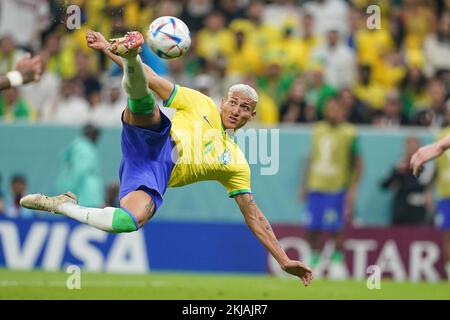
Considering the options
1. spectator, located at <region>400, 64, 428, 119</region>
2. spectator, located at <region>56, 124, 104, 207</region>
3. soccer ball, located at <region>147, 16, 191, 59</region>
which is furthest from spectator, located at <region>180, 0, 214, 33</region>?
soccer ball, located at <region>147, 16, 191, 59</region>

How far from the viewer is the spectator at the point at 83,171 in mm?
18766

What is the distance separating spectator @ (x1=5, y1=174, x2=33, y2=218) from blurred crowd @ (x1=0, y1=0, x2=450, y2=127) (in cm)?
117

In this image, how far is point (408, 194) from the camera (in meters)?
19.2

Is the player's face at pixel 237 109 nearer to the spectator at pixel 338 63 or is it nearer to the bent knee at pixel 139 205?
the bent knee at pixel 139 205

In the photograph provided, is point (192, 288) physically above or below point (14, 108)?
below

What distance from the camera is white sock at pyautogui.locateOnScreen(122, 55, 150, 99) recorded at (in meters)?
10.5

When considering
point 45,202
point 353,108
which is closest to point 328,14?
point 353,108

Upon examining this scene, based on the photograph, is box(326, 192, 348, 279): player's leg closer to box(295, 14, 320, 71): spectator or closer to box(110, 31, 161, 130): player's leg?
box(295, 14, 320, 71): spectator

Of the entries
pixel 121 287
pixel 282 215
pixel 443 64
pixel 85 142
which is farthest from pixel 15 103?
pixel 443 64

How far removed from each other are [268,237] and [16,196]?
8.20 m

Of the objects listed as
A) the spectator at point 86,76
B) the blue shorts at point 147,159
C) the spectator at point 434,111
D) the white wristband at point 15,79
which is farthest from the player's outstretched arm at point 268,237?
the spectator at point 86,76

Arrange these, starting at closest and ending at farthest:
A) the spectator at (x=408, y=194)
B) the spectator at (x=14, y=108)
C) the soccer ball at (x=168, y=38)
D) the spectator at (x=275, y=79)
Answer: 1. the soccer ball at (x=168, y=38)
2. the spectator at (x=408, y=194)
3. the spectator at (x=14, y=108)
4. the spectator at (x=275, y=79)

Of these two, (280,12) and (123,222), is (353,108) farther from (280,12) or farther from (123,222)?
(123,222)

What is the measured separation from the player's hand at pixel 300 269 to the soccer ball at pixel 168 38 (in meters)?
2.32
